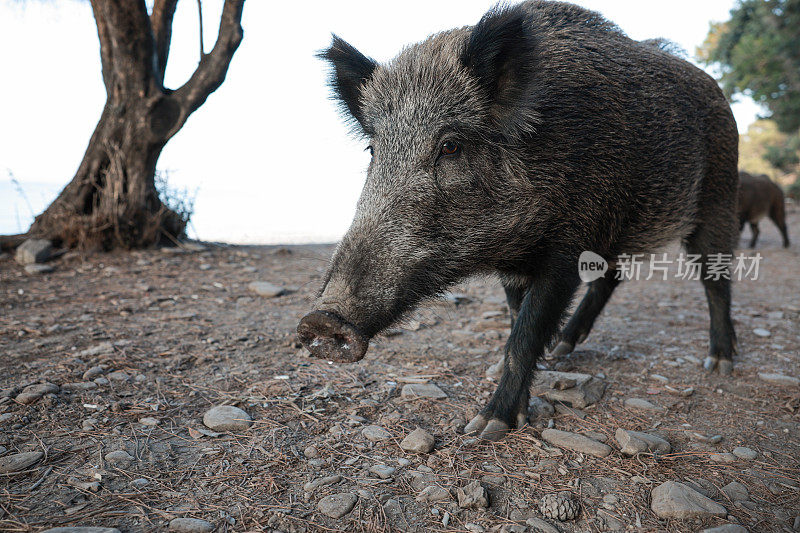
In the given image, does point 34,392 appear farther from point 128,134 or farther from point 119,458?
point 128,134

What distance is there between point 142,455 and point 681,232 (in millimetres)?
3250

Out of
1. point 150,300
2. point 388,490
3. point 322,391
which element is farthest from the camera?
point 150,300

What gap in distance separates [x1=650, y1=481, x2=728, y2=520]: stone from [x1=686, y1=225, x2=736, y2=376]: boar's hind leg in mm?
1704

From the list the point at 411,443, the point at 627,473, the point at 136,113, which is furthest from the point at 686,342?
the point at 136,113

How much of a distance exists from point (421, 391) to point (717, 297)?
232 cm

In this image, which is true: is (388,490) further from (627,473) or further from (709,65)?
(709,65)

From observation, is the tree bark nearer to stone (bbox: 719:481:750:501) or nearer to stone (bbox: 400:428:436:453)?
stone (bbox: 400:428:436:453)

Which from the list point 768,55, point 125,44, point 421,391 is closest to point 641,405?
point 421,391

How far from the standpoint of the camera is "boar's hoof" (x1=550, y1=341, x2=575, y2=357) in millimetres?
3439

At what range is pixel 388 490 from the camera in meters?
1.81

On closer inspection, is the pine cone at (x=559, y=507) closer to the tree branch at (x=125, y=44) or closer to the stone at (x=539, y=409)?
the stone at (x=539, y=409)

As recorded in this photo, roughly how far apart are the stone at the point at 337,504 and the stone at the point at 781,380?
8.79 feet

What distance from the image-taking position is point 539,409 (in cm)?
251

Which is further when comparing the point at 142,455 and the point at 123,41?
the point at 123,41
